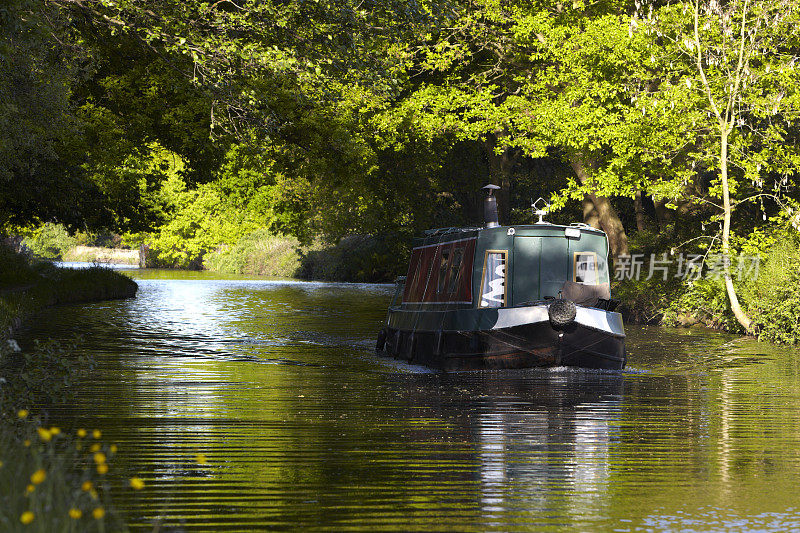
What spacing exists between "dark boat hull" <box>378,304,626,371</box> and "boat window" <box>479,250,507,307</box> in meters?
0.83

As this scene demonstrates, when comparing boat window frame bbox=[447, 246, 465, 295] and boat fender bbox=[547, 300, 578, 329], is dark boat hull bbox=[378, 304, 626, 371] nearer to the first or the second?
boat fender bbox=[547, 300, 578, 329]

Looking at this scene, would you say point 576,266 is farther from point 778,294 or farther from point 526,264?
point 778,294

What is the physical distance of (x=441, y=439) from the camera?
10.3 meters

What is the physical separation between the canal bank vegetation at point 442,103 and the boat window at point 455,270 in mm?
3205

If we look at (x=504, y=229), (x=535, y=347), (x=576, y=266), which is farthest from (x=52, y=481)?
(x=576, y=266)

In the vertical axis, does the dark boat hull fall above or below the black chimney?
below

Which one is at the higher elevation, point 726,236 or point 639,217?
point 639,217

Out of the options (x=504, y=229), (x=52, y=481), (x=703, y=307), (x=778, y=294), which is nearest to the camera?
(x=52, y=481)

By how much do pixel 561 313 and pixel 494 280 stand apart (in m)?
1.76

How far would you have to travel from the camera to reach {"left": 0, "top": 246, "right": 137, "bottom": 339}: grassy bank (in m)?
27.5

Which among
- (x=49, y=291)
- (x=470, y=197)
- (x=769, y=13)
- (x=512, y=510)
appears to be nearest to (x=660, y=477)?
(x=512, y=510)

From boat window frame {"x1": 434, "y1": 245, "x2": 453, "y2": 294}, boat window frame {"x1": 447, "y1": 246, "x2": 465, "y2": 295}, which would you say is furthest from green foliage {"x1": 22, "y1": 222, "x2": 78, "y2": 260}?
boat window frame {"x1": 447, "y1": 246, "x2": 465, "y2": 295}

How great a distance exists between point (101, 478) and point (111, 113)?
17.7 meters

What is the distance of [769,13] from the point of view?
22.9m
